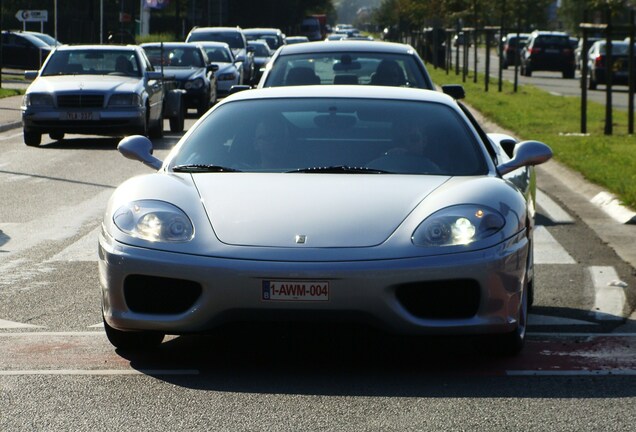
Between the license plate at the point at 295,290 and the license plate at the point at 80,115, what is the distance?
52.9ft

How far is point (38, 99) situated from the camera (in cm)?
2183

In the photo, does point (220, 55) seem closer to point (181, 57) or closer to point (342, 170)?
point (181, 57)

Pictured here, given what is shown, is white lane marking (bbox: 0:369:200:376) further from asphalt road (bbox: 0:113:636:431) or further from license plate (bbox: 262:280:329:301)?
license plate (bbox: 262:280:329:301)

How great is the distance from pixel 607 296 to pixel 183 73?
838 inches

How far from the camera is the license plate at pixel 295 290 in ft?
20.1

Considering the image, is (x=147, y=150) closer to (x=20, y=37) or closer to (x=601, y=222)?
(x=601, y=222)

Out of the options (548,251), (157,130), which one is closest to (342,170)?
(548,251)

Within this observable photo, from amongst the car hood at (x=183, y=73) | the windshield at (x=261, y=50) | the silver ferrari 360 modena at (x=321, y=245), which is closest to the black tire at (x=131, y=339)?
the silver ferrari 360 modena at (x=321, y=245)

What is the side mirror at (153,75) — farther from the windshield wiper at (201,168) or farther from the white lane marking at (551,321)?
the windshield wiper at (201,168)

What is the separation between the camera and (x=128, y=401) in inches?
229

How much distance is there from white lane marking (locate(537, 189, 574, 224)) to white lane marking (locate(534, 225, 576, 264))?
931mm

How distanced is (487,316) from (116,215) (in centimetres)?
175

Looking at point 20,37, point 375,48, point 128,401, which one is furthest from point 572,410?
point 20,37

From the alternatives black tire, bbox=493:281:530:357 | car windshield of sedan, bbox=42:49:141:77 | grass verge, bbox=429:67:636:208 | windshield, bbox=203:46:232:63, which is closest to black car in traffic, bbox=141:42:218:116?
windshield, bbox=203:46:232:63
